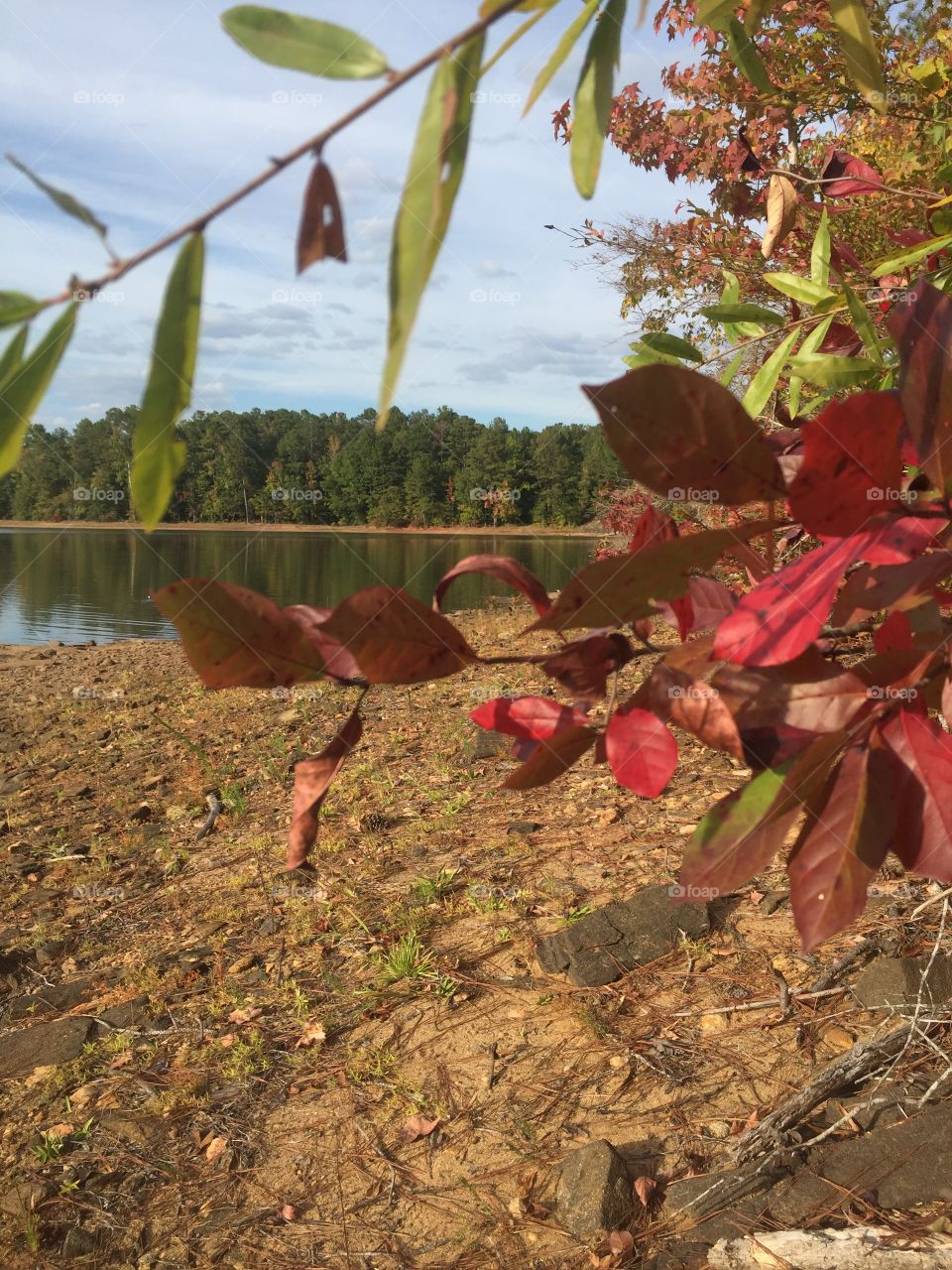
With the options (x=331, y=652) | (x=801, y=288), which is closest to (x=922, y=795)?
(x=331, y=652)

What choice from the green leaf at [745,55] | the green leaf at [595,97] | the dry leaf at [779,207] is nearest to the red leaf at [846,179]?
the dry leaf at [779,207]

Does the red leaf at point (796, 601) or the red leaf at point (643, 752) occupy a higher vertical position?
the red leaf at point (796, 601)

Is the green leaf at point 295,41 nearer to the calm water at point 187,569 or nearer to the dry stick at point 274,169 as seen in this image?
the dry stick at point 274,169

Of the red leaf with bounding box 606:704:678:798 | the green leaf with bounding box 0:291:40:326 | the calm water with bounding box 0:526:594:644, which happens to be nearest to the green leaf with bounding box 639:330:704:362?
the red leaf with bounding box 606:704:678:798

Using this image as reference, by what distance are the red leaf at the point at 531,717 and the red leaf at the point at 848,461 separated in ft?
0.52

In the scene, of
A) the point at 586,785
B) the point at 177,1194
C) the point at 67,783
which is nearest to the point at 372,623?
the point at 177,1194

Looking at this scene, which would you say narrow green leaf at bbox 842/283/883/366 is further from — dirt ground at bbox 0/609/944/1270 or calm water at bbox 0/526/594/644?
calm water at bbox 0/526/594/644

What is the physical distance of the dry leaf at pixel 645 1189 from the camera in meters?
1.59

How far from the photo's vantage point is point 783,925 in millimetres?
2381

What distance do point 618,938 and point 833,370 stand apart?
1827 mm

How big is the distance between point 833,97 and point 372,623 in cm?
398

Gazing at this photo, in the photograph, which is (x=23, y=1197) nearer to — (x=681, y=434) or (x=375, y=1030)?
(x=375, y=1030)

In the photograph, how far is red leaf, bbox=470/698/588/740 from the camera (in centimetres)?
50

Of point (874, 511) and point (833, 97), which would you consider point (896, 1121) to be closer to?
point (874, 511)
